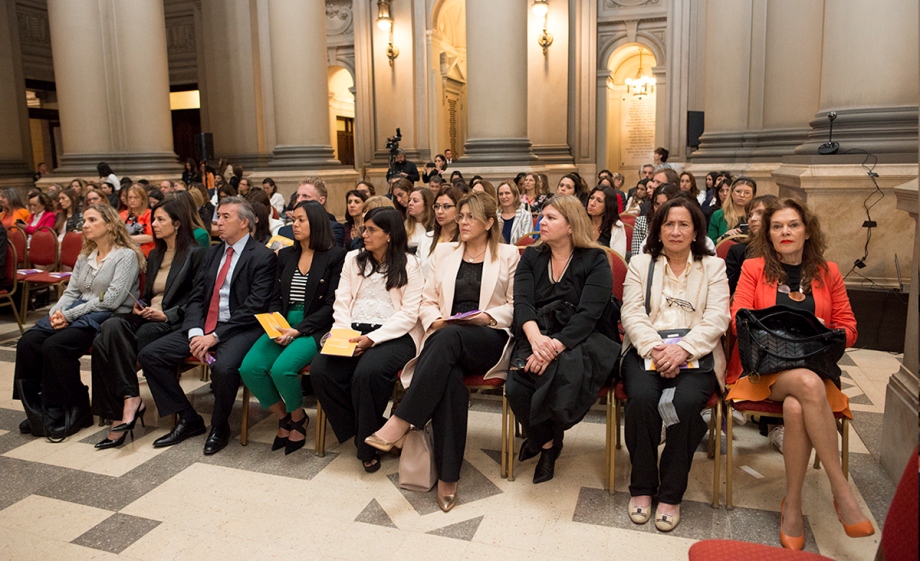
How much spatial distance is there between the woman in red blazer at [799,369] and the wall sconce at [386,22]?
1473 cm

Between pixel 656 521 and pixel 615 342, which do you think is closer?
pixel 656 521

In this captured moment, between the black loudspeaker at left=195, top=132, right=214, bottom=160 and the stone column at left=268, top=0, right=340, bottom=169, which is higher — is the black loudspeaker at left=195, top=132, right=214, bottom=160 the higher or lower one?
the lower one

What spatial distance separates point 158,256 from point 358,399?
7.04ft

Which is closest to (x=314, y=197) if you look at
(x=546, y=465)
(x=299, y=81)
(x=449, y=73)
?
(x=546, y=465)

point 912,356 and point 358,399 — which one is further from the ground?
point 912,356

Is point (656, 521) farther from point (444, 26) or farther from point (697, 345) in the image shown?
point (444, 26)

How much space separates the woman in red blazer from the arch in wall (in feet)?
46.9

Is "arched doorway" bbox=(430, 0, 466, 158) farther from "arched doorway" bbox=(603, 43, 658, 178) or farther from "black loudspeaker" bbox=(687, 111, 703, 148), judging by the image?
"black loudspeaker" bbox=(687, 111, 703, 148)

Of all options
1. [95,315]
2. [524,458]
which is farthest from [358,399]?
[95,315]

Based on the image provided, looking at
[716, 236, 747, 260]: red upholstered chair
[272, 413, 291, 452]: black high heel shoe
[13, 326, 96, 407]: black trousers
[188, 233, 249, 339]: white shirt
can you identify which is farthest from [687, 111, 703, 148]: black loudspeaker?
[13, 326, 96, 407]: black trousers

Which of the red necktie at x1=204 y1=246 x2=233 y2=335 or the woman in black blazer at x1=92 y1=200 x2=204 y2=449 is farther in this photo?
the red necktie at x1=204 y1=246 x2=233 y2=335

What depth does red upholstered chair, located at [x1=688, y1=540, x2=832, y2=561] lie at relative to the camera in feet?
6.16

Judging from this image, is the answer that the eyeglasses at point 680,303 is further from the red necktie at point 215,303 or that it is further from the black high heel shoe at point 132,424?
the black high heel shoe at point 132,424

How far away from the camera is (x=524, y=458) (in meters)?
3.94
